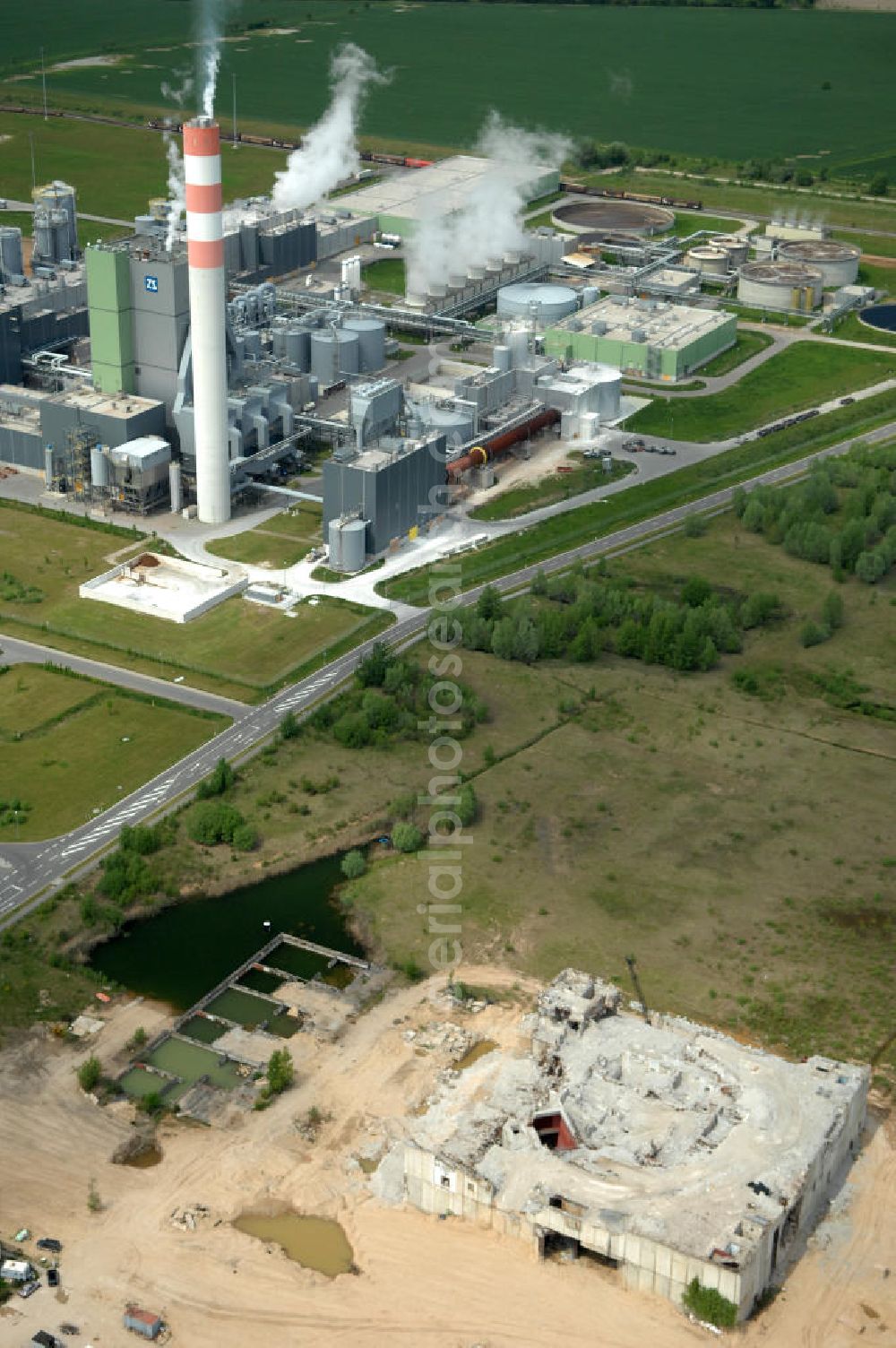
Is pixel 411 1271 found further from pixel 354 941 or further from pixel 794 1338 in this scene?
pixel 354 941

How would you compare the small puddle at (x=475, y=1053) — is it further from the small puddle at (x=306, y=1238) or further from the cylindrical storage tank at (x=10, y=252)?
the cylindrical storage tank at (x=10, y=252)

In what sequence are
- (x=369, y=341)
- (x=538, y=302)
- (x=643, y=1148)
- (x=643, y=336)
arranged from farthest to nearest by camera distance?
(x=538, y=302) < (x=643, y=336) < (x=369, y=341) < (x=643, y=1148)

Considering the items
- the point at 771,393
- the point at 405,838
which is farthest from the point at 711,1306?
the point at 771,393

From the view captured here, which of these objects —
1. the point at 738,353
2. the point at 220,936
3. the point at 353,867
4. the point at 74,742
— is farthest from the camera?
the point at 738,353

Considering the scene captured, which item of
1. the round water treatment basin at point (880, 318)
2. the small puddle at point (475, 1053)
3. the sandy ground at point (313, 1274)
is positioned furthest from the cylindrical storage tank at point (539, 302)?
the sandy ground at point (313, 1274)

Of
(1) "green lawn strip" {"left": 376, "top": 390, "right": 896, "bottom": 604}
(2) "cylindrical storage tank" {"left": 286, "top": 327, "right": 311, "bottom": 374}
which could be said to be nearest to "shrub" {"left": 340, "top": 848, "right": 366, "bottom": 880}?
(1) "green lawn strip" {"left": 376, "top": 390, "right": 896, "bottom": 604}

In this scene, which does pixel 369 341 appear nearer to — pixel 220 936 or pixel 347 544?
pixel 347 544
